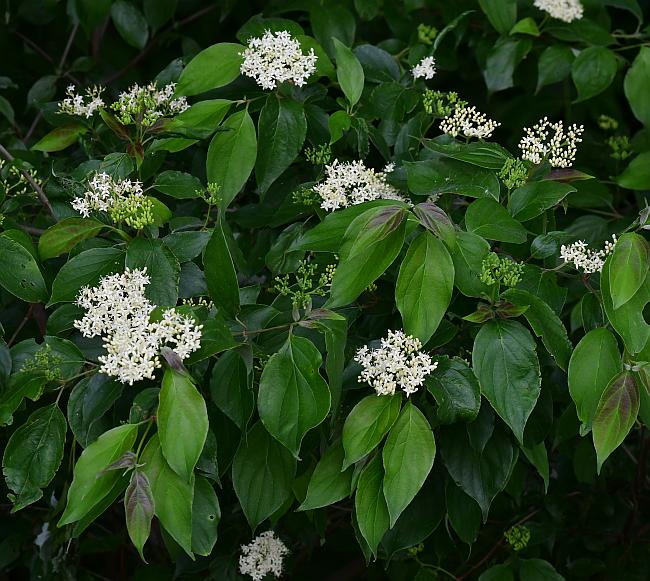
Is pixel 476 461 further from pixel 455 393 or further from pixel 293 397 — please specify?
pixel 293 397

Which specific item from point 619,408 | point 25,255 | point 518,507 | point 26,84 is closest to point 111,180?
point 25,255

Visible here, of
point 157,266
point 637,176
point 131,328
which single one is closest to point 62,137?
point 157,266

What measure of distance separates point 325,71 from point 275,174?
0.19 metres

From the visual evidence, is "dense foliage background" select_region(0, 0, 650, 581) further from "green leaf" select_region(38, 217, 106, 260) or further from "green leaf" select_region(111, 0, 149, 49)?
"green leaf" select_region(111, 0, 149, 49)

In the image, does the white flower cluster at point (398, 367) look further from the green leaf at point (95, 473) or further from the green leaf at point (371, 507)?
the green leaf at point (95, 473)

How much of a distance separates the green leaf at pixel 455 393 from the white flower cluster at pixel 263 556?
1.42 ft

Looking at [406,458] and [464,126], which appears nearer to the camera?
[406,458]

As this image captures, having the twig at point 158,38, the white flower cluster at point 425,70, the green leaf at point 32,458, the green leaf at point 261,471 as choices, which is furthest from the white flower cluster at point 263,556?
the twig at point 158,38

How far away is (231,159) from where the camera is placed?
123 cm

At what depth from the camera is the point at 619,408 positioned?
1.00 metres

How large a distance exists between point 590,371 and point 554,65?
0.85m

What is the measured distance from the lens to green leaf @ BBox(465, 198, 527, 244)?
108 cm

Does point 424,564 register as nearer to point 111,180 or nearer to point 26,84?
point 111,180

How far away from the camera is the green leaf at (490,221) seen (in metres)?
1.08
